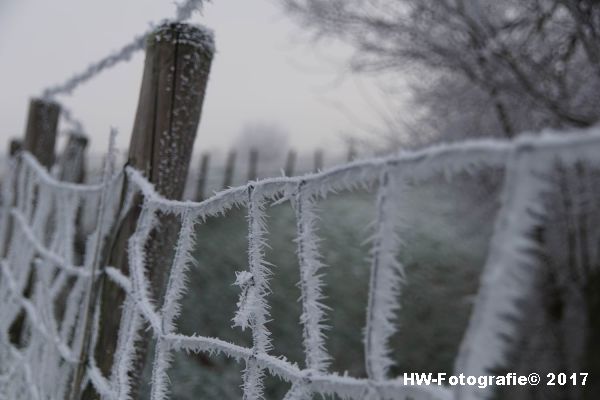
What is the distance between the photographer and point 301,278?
0.75 meters

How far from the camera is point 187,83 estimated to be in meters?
1.35

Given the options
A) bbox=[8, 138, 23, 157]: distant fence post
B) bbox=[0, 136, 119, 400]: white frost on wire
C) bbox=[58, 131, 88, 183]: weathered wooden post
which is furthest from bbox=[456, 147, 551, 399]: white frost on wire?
bbox=[8, 138, 23, 157]: distant fence post

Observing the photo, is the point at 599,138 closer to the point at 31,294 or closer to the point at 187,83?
the point at 187,83

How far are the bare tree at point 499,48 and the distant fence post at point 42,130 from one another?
2956mm

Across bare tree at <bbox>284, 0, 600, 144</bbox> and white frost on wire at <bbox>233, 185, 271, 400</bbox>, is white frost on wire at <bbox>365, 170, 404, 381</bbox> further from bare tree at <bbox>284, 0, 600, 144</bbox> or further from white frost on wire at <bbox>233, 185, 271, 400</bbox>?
bare tree at <bbox>284, 0, 600, 144</bbox>

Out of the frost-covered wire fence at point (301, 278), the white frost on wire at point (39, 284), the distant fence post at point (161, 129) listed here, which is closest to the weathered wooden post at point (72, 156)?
the white frost on wire at point (39, 284)

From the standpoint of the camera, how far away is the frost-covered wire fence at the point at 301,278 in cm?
44

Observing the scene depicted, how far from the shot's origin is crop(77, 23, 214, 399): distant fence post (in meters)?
1.34

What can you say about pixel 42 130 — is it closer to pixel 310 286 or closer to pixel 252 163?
pixel 310 286

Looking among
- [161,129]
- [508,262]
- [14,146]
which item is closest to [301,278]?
[508,262]

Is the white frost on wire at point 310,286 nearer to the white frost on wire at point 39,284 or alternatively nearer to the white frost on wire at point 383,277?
the white frost on wire at point 383,277

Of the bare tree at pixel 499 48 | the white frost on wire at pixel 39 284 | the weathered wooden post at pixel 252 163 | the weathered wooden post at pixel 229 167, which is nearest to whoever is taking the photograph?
the white frost on wire at pixel 39 284

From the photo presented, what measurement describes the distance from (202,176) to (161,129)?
937 cm

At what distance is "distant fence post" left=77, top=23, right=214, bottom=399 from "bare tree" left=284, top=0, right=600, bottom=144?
3.18m
